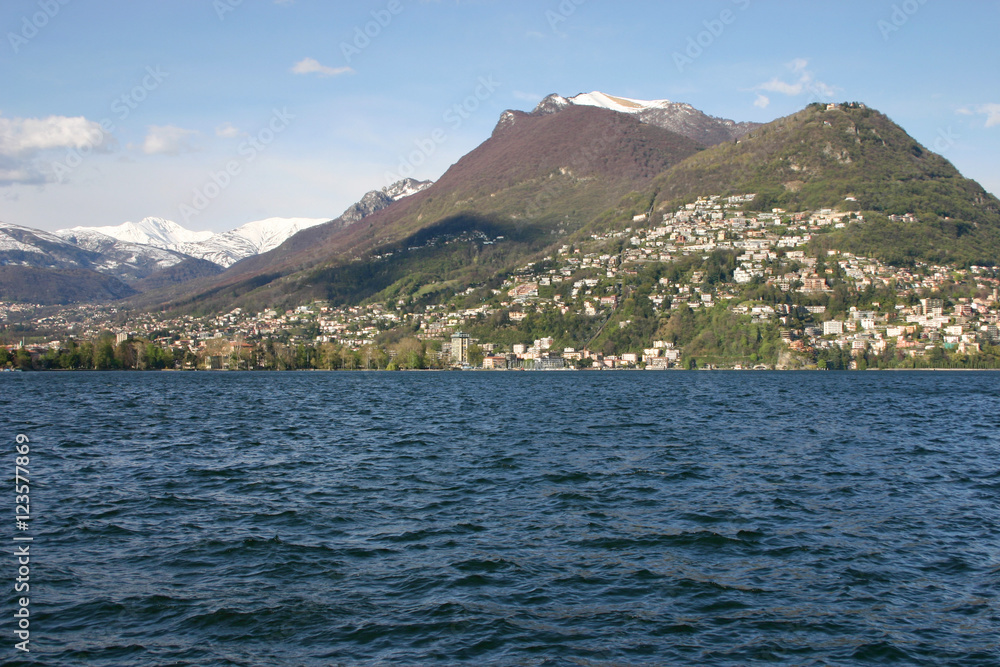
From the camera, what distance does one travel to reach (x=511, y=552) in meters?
15.7

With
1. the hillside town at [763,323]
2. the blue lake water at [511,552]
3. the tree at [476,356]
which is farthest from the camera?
the tree at [476,356]

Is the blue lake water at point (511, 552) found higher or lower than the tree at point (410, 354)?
lower

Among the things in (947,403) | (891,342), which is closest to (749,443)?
(947,403)

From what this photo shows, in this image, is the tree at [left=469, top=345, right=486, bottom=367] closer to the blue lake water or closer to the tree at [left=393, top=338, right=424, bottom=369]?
the tree at [left=393, top=338, right=424, bottom=369]

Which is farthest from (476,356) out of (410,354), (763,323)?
(763,323)

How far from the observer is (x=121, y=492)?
22062 mm

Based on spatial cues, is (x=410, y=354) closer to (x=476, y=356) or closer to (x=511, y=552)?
(x=476, y=356)

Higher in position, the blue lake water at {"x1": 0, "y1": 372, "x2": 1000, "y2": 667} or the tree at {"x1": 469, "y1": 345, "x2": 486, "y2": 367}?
the tree at {"x1": 469, "y1": 345, "x2": 486, "y2": 367}

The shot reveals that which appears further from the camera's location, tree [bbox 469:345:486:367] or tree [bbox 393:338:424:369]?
tree [bbox 469:345:486:367]

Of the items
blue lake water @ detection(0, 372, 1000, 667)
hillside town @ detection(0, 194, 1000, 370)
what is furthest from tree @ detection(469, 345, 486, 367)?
blue lake water @ detection(0, 372, 1000, 667)

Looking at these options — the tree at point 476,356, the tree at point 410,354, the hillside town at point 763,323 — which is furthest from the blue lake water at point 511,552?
the tree at point 476,356

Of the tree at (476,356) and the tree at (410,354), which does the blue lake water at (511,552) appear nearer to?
the tree at (410,354)

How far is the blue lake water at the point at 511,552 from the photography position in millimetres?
11109

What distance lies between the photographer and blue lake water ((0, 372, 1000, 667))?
1111cm
